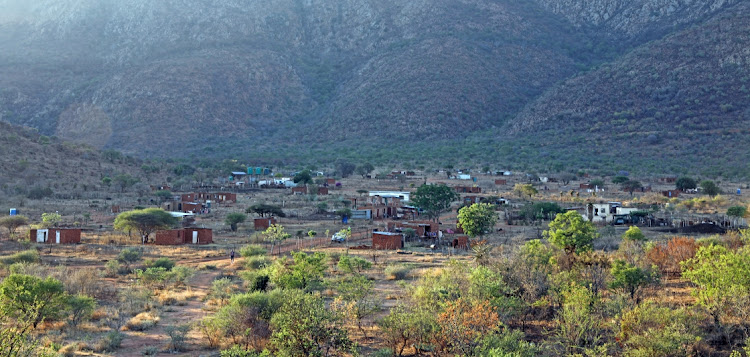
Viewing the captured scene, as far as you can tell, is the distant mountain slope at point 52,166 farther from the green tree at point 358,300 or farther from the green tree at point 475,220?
the green tree at point 358,300

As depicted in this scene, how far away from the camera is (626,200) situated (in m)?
49.7

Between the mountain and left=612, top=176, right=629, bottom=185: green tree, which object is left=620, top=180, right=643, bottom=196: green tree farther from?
the mountain

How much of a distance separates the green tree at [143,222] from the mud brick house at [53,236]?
8.08 ft

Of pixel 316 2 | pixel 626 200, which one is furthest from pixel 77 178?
pixel 316 2

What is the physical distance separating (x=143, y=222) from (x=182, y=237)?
7.88 feet

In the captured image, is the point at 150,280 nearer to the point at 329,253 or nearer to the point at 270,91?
the point at 329,253

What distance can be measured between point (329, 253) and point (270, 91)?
307 ft

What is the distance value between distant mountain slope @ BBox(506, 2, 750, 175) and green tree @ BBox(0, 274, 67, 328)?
69.3 metres

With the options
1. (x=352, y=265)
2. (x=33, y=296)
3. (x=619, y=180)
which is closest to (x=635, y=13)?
(x=619, y=180)

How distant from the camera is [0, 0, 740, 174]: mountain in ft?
327

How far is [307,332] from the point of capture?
43.8 ft

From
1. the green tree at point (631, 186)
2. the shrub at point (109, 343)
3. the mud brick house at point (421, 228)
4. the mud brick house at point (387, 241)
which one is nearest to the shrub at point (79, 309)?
the shrub at point (109, 343)

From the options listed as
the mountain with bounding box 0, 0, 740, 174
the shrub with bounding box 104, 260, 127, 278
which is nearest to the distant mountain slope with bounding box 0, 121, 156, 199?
the mountain with bounding box 0, 0, 740, 174

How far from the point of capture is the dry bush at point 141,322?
16.9 metres
